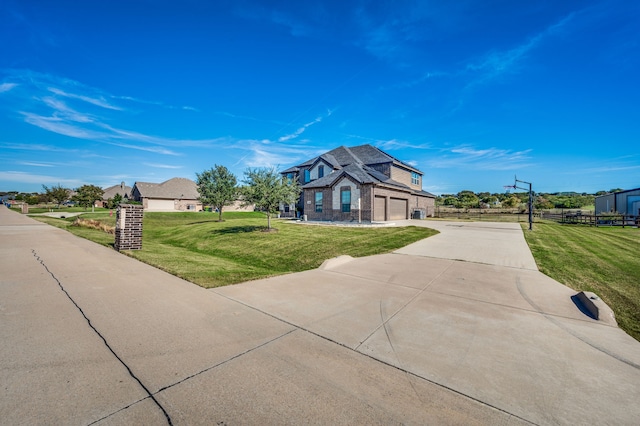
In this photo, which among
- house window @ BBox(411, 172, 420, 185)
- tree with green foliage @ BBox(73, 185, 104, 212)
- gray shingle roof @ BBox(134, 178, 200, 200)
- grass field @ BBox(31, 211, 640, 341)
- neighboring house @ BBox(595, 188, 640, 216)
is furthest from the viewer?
gray shingle roof @ BBox(134, 178, 200, 200)

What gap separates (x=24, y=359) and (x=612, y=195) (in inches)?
1964

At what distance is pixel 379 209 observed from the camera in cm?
2581

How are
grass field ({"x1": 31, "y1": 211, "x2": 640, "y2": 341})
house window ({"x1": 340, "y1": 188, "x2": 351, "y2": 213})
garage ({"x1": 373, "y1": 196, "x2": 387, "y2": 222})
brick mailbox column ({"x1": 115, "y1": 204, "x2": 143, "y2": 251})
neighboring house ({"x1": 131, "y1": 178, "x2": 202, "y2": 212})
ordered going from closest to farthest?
grass field ({"x1": 31, "y1": 211, "x2": 640, "y2": 341}) → brick mailbox column ({"x1": 115, "y1": 204, "x2": 143, "y2": 251}) → garage ({"x1": 373, "y1": 196, "x2": 387, "y2": 222}) → house window ({"x1": 340, "y1": 188, "x2": 351, "y2": 213}) → neighboring house ({"x1": 131, "y1": 178, "x2": 202, "y2": 212})

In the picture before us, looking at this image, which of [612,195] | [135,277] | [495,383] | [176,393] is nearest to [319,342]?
[176,393]

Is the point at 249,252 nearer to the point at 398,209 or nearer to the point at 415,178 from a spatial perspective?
the point at 398,209

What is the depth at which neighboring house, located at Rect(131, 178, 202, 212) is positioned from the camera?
54.5m

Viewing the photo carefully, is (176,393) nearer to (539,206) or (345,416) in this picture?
(345,416)

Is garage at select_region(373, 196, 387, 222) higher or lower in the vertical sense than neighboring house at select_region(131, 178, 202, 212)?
lower

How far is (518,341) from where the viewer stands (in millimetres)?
3797

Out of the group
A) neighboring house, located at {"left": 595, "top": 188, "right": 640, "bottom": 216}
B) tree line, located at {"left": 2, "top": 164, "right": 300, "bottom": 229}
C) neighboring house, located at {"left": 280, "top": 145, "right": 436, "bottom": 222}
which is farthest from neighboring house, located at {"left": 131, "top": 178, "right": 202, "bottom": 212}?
neighboring house, located at {"left": 595, "top": 188, "right": 640, "bottom": 216}

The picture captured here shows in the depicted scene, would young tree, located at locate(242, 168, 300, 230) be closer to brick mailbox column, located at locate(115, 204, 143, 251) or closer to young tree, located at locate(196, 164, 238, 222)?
brick mailbox column, located at locate(115, 204, 143, 251)

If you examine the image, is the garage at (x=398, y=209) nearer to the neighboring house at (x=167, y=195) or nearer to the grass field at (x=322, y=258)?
the grass field at (x=322, y=258)

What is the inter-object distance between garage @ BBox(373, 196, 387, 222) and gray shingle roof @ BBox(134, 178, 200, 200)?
40482mm

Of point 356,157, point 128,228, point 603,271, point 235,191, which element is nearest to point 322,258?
point 128,228
